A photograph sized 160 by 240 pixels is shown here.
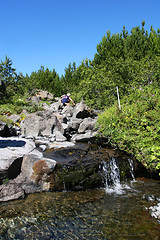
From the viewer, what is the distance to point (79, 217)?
3916 millimetres

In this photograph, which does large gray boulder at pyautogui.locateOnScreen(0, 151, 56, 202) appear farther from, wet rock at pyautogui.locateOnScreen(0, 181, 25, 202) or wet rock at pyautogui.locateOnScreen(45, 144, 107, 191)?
wet rock at pyautogui.locateOnScreen(45, 144, 107, 191)

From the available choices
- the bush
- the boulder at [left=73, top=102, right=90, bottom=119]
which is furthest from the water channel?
the boulder at [left=73, top=102, right=90, bottom=119]

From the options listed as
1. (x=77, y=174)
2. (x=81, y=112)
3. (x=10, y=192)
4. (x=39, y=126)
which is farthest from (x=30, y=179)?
(x=81, y=112)

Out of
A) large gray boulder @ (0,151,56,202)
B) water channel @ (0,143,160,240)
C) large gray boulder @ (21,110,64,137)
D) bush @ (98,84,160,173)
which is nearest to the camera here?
water channel @ (0,143,160,240)

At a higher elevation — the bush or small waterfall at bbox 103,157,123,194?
the bush

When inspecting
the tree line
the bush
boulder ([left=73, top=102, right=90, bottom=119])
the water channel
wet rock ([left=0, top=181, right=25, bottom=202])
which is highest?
the tree line

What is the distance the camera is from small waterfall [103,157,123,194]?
577 centimetres

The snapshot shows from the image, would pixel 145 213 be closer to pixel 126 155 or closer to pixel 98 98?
pixel 126 155

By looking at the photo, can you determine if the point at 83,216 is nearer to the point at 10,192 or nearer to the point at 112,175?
the point at 10,192

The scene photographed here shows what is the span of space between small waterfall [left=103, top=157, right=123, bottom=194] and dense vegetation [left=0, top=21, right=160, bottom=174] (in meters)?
0.88

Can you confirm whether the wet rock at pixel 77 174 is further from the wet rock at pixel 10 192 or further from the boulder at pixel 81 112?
the boulder at pixel 81 112

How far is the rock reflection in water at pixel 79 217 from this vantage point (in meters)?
3.34

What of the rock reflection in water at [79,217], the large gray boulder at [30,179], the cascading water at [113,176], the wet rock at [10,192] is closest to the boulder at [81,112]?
the cascading water at [113,176]

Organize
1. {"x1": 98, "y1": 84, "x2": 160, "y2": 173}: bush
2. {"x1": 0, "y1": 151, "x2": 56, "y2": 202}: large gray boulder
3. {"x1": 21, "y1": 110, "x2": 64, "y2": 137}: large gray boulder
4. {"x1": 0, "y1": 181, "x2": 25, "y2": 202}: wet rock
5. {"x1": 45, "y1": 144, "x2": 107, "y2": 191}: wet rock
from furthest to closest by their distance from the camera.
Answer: {"x1": 21, "y1": 110, "x2": 64, "y2": 137}: large gray boulder, {"x1": 98, "y1": 84, "x2": 160, "y2": 173}: bush, {"x1": 45, "y1": 144, "x2": 107, "y2": 191}: wet rock, {"x1": 0, "y1": 151, "x2": 56, "y2": 202}: large gray boulder, {"x1": 0, "y1": 181, "x2": 25, "y2": 202}: wet rock
